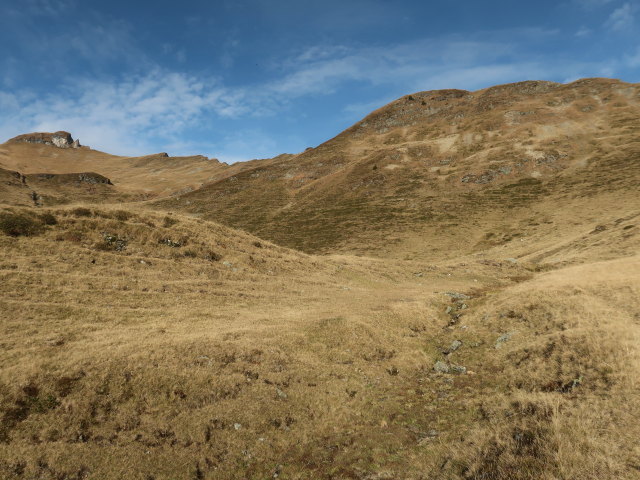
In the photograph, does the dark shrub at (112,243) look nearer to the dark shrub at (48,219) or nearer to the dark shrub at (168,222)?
the dark shrub at (48,219)

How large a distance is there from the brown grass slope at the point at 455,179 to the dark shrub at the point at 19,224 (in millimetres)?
56823

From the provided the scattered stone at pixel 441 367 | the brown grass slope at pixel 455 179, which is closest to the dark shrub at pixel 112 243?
the scattered stone at pixel 441 367

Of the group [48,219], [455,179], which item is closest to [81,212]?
[48,219]

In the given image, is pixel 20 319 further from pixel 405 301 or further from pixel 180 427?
pixel 405 301

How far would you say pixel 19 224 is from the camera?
93.0ft

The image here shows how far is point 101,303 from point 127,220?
16.4 m

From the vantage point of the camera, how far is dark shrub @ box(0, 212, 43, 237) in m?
27.4

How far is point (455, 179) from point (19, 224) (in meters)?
106

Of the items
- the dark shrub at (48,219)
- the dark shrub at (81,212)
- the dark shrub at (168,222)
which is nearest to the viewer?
the dark shrub at (48,219)

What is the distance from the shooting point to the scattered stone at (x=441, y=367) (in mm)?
17770

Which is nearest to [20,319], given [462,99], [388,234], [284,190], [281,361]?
[281,361]

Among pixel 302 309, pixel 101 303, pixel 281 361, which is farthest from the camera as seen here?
pixel 302 309

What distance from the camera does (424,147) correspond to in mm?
130125

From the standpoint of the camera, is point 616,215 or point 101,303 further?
point 616,215
